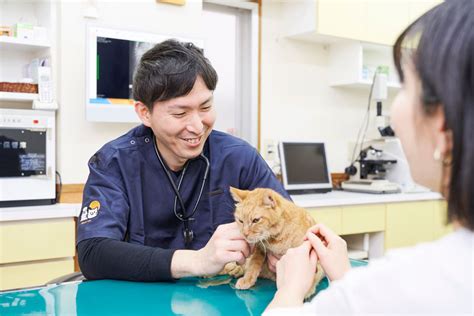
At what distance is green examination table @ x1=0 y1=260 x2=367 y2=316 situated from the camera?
2.81 ft

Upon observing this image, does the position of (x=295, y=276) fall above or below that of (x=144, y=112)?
below

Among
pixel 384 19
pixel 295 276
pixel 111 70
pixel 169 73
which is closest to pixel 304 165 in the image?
pixel 384 19

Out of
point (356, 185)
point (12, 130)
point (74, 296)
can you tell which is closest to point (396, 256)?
point (74, 296)

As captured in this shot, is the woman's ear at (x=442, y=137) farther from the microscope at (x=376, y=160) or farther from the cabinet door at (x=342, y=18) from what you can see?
the microscope at (x=376, y=160)

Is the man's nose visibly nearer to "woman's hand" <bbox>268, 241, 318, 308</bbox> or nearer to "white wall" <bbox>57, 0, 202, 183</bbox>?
"woman's hand" <bbox>268, 241, 318, 308</bbox>

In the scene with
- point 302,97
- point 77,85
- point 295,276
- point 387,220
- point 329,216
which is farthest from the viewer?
point 302,97

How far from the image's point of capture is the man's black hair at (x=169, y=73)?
1.24 metres

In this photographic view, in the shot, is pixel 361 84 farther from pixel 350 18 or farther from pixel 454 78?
pixel 454 78

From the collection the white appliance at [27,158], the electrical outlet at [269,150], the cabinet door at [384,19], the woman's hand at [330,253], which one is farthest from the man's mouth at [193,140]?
the cabinet door at [384,19]

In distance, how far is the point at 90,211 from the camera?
1193mm

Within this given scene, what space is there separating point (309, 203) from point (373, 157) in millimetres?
1108

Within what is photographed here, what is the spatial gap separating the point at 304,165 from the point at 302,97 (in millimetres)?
679

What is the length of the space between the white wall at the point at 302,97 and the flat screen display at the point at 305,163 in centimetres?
30

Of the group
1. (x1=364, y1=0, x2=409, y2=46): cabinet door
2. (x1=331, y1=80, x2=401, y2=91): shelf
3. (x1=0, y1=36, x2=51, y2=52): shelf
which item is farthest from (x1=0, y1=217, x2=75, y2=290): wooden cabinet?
(x1=364, y1=0, x2=409, y2=46): cabinet door
